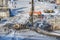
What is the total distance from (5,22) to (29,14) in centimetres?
29

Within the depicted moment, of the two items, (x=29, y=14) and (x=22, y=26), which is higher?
(x=29, y=14)

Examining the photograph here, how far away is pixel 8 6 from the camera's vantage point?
1.63m

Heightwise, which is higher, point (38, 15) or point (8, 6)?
point (8, 6)

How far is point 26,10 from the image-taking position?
5.28ft

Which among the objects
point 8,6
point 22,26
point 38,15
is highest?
point 8,6

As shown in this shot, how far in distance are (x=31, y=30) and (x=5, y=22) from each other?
31 cm

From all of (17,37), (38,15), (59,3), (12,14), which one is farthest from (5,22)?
(59,3)

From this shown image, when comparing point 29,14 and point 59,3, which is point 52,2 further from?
point 29,14

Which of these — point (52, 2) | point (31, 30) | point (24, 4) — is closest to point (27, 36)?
point (31, 30)

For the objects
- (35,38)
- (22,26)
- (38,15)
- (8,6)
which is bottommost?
(35,38)

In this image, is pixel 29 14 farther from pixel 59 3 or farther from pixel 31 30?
pixel 59 3

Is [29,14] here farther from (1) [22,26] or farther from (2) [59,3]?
(2) [59,3]

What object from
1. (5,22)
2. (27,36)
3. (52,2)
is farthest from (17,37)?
(52,2)

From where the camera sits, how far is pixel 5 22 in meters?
1.61
